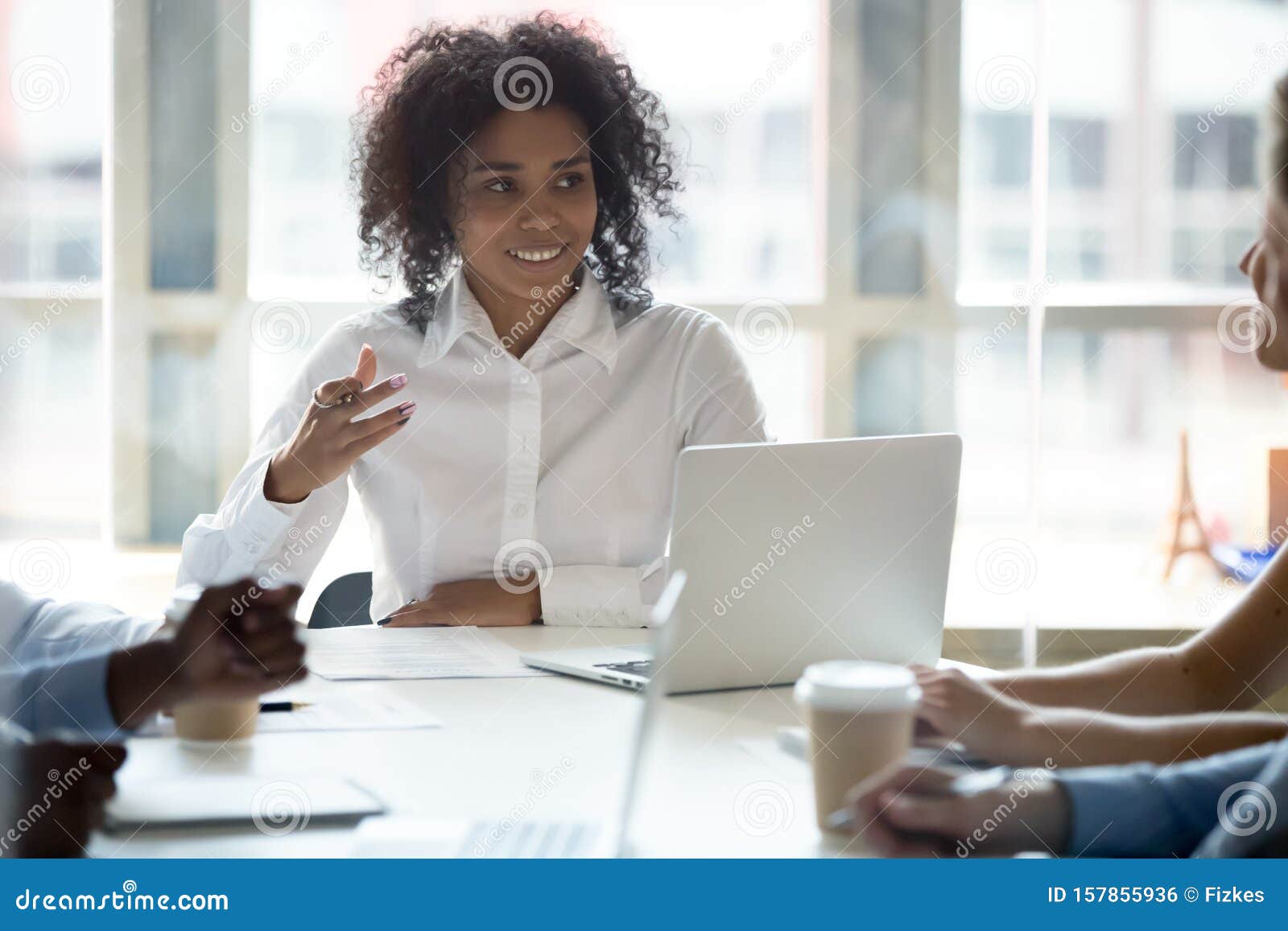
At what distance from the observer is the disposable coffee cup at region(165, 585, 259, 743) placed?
3.62 ft

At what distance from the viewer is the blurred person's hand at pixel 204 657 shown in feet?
3.42

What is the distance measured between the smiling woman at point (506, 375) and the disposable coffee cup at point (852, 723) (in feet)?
2.74

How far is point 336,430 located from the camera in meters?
1.66

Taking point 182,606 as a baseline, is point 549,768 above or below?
below

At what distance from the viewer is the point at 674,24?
310cm

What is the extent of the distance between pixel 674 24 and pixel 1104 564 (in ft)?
5.67

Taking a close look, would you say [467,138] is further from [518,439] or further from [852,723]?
[852,723]

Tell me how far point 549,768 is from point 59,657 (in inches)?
17.6

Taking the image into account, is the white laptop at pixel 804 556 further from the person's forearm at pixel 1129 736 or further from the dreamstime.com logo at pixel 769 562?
the person's forearm at pixel 1129 736

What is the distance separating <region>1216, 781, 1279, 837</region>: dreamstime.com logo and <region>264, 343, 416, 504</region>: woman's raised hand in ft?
3.37

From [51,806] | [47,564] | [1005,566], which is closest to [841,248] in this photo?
[1005,566]

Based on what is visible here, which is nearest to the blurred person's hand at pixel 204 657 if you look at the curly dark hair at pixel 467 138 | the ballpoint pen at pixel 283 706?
the ballpoint pen at pixel 283 706

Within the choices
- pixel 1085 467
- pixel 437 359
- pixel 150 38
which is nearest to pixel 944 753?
pixel 437 359
